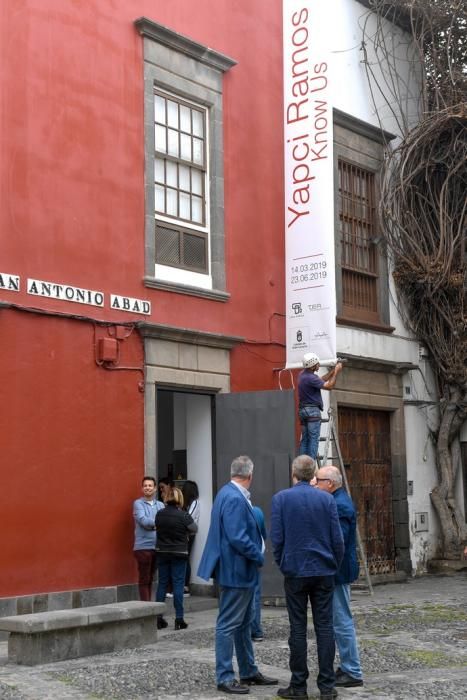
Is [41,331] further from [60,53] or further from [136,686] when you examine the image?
[136,686]

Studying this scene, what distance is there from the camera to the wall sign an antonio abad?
11.0 metres

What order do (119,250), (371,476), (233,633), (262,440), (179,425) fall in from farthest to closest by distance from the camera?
(371,476)
(179,425)
(262,440)
(119,250)
(233,633)

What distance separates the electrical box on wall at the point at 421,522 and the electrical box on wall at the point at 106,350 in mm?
6877

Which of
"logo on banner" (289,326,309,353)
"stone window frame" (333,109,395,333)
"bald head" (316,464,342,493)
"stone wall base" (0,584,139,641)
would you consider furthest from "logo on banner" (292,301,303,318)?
"bald head" (316,464,342,493)

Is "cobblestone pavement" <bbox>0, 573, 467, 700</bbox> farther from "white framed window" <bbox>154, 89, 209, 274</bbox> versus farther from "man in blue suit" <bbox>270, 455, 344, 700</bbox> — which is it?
"white framed window" <bbox>154, 89, 209, 274</bbox>

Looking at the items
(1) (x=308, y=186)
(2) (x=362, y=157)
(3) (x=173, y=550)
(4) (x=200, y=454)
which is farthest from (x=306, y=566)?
(2) (x=362, y=157)

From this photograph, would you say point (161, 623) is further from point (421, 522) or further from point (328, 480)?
point (421, 522)

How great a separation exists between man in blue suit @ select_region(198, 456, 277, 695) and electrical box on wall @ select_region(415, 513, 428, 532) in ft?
29.8

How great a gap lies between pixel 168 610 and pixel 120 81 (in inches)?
256

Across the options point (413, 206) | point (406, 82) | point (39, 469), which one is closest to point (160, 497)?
point (39, 469)

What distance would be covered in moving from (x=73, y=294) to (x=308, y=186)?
3735mm

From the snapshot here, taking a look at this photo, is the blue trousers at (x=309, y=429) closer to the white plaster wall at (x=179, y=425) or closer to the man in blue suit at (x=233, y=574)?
the white plaster wall at (x=179, y=425)

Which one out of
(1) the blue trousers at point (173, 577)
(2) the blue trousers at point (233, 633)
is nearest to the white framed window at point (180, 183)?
(1) the blue trousers at point (173, 577)

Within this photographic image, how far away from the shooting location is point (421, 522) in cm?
1667
